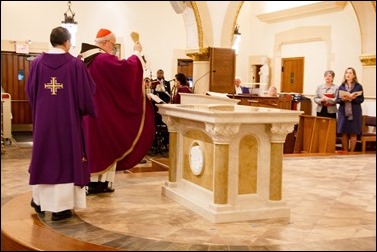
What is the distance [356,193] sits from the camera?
534 cm

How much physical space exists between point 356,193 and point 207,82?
13.9 feet

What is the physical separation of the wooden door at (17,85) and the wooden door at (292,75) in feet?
21.1

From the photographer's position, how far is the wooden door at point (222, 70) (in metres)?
8.59

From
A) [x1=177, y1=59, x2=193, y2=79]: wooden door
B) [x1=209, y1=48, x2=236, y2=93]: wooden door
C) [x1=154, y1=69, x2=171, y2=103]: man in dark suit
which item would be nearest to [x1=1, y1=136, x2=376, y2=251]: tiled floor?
[x1=154, y1=69, x2=171, y2=103]: man in dark suit

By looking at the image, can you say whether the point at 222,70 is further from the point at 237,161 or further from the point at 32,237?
the point at 32,237

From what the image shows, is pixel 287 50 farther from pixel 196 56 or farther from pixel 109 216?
pixel 109 216

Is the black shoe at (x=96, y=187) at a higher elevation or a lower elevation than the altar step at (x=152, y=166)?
higher

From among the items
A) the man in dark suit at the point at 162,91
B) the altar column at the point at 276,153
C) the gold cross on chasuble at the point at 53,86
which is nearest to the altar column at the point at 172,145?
the altar column at the point at 276,153

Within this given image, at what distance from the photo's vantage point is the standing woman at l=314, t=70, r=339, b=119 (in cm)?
866

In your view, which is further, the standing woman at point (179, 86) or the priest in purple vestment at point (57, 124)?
the standing woman at point (179, 86)

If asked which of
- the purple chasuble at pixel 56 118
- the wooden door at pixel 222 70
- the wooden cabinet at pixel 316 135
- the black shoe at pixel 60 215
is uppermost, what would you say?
the wooden door at pixel 222 70

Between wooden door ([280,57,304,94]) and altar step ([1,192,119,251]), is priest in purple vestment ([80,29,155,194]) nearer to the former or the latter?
altar step ([1,192,119,251])

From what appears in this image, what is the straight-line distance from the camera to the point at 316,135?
8984 millimetres

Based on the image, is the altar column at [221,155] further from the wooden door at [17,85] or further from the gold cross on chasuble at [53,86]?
the wooden door at [17,85]
